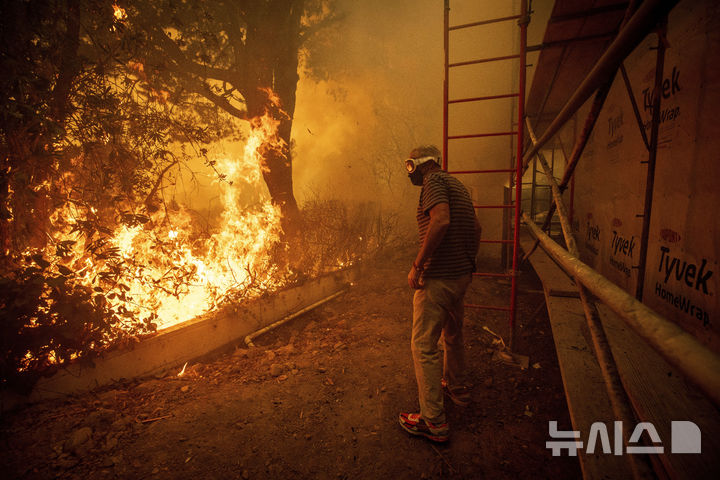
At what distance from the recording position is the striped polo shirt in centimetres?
292

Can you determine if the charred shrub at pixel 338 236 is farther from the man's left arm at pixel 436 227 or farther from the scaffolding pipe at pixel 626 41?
the scaffolding pipe at pixel 626 41

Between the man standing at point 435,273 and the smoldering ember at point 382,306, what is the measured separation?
0.07 feet

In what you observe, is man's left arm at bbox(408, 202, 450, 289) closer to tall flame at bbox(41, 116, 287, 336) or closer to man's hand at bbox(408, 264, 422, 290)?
man's hand at bbox(408, 264, 422, 290)

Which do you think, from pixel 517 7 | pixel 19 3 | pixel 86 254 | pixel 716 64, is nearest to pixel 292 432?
pixel 86 254

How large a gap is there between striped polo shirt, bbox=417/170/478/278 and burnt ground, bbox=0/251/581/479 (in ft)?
5.09

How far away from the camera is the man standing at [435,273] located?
2848 mm

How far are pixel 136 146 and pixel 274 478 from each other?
200 inches

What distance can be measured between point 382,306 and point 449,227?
3.60 m

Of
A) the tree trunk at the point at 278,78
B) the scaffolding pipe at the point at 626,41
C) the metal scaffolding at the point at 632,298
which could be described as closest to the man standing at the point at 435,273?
the metal scaffolding at the point at 632,298

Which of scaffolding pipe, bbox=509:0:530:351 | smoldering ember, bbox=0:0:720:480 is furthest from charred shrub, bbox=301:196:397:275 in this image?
scaffolding pipe, bbox=509:0:530:351

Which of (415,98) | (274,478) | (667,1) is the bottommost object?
(274,478)

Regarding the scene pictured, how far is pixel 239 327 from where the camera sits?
5383mm

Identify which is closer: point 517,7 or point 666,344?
point 666,344

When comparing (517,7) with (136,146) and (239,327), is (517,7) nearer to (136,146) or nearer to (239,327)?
(136,146)
